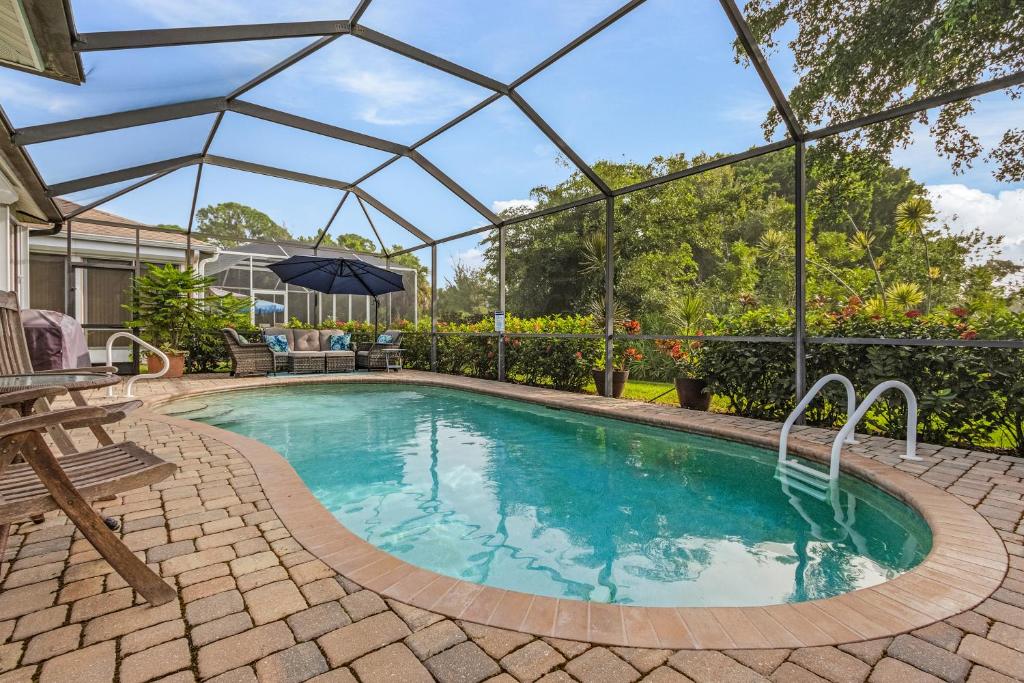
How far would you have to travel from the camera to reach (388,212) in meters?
10.2

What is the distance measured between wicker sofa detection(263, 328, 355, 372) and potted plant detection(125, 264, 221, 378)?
57.7 inches

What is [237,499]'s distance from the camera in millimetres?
2688

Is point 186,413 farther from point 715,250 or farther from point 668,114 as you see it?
point 715,250

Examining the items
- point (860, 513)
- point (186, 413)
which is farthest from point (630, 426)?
point (186, 413)

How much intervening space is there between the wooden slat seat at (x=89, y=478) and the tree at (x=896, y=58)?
20.0ft

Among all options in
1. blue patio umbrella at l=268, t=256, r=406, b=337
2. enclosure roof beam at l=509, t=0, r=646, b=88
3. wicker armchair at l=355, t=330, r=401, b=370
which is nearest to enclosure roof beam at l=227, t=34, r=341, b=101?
enclosure roof beam at l=509, t=0, r=646, b=88

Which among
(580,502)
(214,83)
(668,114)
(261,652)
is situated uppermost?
(668,114)

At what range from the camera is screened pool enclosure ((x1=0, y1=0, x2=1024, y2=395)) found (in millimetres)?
4535

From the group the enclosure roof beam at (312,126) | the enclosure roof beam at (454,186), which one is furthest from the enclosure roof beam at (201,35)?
the enclosure roof beam at (454,186)

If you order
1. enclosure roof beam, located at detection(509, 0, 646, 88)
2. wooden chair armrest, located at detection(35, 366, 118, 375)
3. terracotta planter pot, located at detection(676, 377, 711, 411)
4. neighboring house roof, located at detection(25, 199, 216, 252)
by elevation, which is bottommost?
terracotta planter pot, located at detection(676, 377, 711, 411)

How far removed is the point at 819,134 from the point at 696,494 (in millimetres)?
3840

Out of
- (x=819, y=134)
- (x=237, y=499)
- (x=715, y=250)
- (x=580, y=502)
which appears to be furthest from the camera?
(x=715, y=250)

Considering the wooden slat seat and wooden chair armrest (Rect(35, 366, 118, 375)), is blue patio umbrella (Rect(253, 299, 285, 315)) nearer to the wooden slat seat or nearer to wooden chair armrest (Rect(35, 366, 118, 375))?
wooden chair armrest (Rect(35, 366, 118, 375))

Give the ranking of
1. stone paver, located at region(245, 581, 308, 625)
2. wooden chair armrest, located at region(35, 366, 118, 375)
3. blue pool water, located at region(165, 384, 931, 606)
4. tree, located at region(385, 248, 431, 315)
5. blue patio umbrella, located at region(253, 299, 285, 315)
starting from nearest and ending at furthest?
stone paver, located at region(245, 581, 308, 625), blue pool water, located at region(165, 384, 931, 606), wooden chair armrest, located at region(35, 366, 118, 375), blue patio umbrella, located at region(253, 299, 285, 315), tree, located at region(385, 248, 431, 315)
